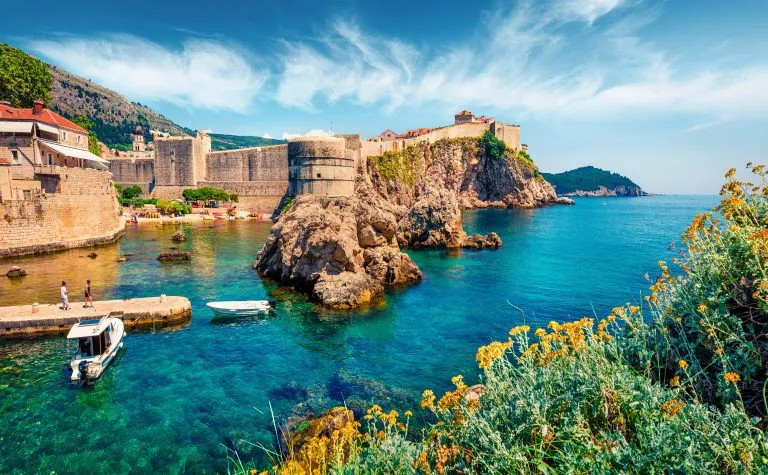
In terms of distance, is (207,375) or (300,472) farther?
(207,375)

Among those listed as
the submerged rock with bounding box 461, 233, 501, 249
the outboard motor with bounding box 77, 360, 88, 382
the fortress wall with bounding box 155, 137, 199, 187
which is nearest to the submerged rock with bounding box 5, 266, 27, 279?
the outboard motor with bounding box 77, 360, 88, 382

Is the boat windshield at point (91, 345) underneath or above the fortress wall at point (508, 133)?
underneath

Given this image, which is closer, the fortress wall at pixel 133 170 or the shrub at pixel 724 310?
the shrub at pixel 724 310

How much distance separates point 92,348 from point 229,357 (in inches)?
125

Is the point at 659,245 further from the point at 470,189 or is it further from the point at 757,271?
the point at 470,189

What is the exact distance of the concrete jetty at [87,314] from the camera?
12.0 meters

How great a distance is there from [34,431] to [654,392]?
9982 millimetres

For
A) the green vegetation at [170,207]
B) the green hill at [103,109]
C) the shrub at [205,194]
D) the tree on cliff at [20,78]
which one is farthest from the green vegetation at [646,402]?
the green hill at [103,109]

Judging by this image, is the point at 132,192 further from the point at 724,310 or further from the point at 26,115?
the point at 724,310

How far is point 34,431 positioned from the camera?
25.2 ft

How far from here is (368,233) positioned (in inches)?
768

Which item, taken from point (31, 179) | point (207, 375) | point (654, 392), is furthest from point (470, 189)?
point (654, 392)

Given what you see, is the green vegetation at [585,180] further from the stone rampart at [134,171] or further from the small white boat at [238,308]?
the small white boat at [238,308]

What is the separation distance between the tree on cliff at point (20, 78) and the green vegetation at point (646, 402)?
38468 mm
